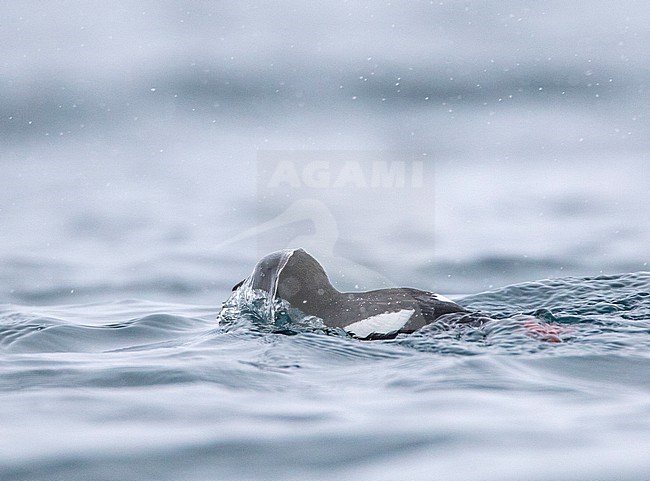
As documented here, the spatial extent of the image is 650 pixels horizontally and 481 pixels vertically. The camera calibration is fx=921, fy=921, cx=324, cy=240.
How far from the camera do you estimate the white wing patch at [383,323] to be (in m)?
6.14

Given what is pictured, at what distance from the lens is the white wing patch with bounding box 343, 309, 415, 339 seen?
20.2ft

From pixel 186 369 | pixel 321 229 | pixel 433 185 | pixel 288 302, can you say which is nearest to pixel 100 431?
pixel 186 369

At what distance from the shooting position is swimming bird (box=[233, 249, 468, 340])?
618 cm

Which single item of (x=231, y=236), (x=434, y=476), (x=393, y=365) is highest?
(x=231, y=236)

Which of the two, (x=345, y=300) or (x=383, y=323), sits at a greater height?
(x=345, y=300)

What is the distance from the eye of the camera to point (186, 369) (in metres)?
5.62

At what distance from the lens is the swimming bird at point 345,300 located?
20.3 ft

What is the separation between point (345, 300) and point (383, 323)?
429 mm

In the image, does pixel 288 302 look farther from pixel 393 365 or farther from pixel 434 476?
pixel 434 476

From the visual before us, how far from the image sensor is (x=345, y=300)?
6488 millimetres

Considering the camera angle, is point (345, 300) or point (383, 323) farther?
point (345, 300)

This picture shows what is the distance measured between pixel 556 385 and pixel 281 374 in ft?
5.18

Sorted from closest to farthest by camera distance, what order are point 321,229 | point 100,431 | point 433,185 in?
point 100,431 < point 321,229 < point 433,185

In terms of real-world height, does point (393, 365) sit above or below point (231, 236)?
below
